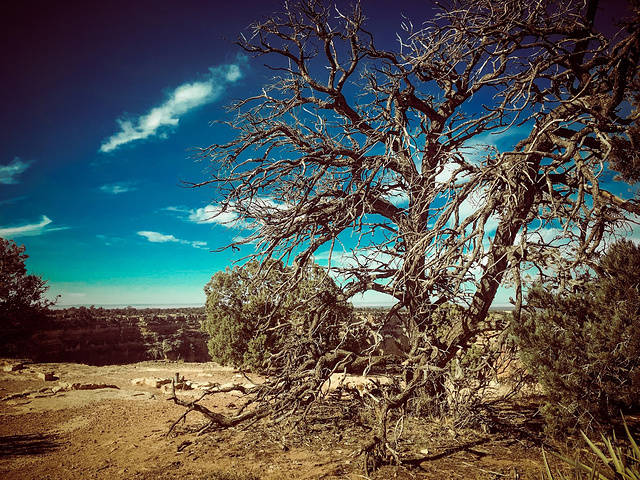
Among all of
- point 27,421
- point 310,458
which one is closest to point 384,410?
point 310,458

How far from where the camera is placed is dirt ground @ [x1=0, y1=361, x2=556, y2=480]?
14.5ft

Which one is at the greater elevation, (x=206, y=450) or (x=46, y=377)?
(x=206, y=450)

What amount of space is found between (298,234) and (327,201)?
88 cm

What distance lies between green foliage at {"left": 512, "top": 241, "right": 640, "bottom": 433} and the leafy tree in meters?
27.6

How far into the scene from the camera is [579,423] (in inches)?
187

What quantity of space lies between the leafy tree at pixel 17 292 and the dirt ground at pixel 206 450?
54.1 ft

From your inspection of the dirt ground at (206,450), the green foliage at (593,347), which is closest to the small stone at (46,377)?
the dirt ground at (206,450)

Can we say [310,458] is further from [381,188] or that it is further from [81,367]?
[81,367]

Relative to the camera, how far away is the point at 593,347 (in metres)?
4.60

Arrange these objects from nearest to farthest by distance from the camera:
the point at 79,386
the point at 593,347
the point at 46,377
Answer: the point at 593,347 < the point at 79,386 < the point at 46,377

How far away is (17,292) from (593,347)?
1133 inches

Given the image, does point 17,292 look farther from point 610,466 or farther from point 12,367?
point 610,466

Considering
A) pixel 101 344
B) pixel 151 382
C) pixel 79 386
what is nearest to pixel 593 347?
pixel 151 382

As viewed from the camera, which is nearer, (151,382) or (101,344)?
(151,382)
